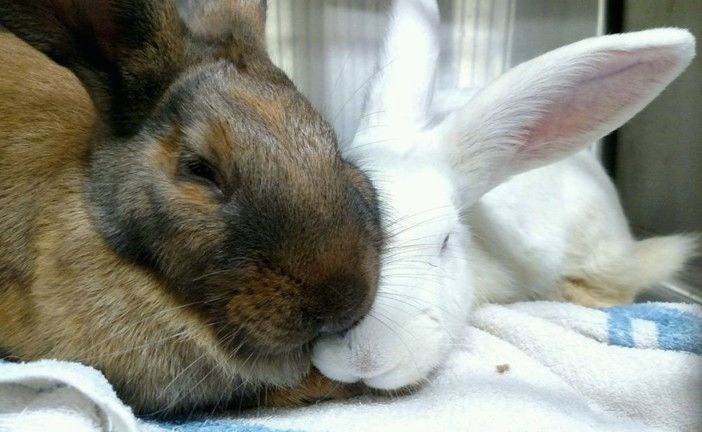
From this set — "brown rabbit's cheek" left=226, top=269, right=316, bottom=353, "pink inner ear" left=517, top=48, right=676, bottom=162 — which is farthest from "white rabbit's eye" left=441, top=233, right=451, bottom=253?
"brown rabbit's cheek" left=226, top=269, right=316, bottom=353

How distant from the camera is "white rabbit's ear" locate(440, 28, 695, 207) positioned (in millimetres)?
1121

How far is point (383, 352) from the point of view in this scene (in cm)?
93

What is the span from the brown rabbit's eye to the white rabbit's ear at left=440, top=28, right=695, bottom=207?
0.48 metres

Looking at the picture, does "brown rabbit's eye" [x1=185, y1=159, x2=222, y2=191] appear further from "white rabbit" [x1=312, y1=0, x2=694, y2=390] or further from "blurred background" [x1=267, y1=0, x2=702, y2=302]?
"blurred background" [x1=267, y1=0, x2=702, y2=302]

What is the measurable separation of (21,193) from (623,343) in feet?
3.00

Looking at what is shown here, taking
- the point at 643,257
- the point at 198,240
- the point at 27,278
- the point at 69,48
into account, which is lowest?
the point at 643,257

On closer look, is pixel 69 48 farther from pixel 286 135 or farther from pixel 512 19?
pixel 512 19

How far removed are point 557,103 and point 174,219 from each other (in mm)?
646

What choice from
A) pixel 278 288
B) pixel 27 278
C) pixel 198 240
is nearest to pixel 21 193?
pixel 27 278

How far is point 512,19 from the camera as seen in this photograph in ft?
Result: 6.12

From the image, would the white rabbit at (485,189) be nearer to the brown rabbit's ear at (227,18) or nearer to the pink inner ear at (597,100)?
the pink inner ear at (597,100)

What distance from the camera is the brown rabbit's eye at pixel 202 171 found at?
870mm

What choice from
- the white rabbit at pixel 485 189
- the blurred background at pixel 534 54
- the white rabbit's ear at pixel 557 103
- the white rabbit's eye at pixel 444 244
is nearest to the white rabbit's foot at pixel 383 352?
the white rabbit at pixel 485 189

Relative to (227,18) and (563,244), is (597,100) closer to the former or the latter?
(563,244)
